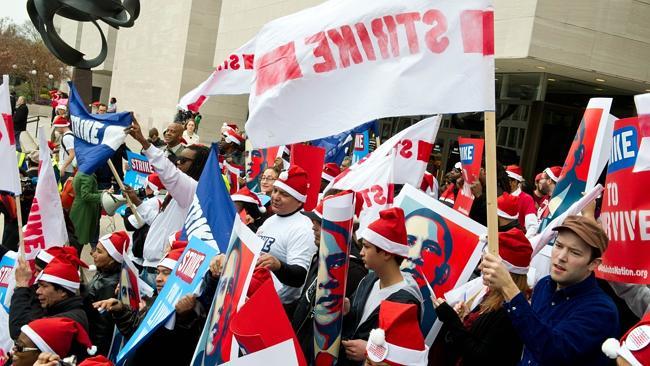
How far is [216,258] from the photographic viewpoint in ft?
14.4

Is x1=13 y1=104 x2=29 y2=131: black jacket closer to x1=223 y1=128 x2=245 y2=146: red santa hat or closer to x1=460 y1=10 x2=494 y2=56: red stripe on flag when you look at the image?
x1=223 y1=128 x2=245 y2=146: red santa hat

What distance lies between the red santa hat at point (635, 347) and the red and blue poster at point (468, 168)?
4.21 m

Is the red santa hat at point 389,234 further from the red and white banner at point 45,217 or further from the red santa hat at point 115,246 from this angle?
the red and white banner at point 45,217

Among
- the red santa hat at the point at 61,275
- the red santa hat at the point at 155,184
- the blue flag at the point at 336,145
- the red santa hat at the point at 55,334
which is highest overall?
the blue flag at the point at 336,145

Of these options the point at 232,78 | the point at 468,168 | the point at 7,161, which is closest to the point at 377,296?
the point at 232,78

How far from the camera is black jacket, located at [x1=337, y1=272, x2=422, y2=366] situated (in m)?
3.97

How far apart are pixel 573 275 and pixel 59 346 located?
114 inches

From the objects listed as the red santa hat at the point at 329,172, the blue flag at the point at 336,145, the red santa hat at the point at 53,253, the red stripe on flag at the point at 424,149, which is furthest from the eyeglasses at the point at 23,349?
the blue flag at the point at 336,145

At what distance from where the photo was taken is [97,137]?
7.22 meters

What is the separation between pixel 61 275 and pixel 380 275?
236cm

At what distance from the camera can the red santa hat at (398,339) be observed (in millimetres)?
3473

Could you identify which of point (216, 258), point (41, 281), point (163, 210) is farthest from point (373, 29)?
point (163, 210)

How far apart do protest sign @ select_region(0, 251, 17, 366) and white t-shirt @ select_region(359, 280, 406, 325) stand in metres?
2.57

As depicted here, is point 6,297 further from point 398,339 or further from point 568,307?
point 568,307
